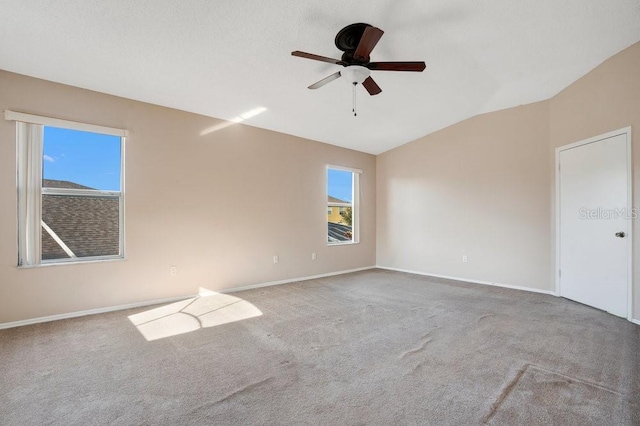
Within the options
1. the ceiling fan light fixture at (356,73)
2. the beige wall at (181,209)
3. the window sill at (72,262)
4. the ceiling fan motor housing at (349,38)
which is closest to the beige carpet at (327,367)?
the beige wall at (181,209)

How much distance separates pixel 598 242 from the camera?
359cm

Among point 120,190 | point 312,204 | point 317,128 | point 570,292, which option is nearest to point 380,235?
point 312,204

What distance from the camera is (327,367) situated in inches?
86.5

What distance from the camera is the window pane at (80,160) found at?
126 inches

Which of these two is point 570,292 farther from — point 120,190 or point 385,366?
point 120,190

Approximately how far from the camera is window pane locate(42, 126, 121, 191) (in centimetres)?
321

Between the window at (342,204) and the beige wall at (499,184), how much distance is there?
2.41 ft

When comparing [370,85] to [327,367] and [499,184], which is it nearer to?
[327,367]

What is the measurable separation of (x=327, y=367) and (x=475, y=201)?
4.10 m

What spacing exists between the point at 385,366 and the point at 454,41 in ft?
10.1

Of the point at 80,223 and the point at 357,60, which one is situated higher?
the point at 357,60

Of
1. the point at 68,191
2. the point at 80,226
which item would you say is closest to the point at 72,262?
the point at 80,226

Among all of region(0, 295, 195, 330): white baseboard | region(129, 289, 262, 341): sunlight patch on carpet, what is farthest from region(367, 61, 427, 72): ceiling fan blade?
region(0, 295, 195, 330): white baseboard

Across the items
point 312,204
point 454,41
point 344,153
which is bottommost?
point 312,204
